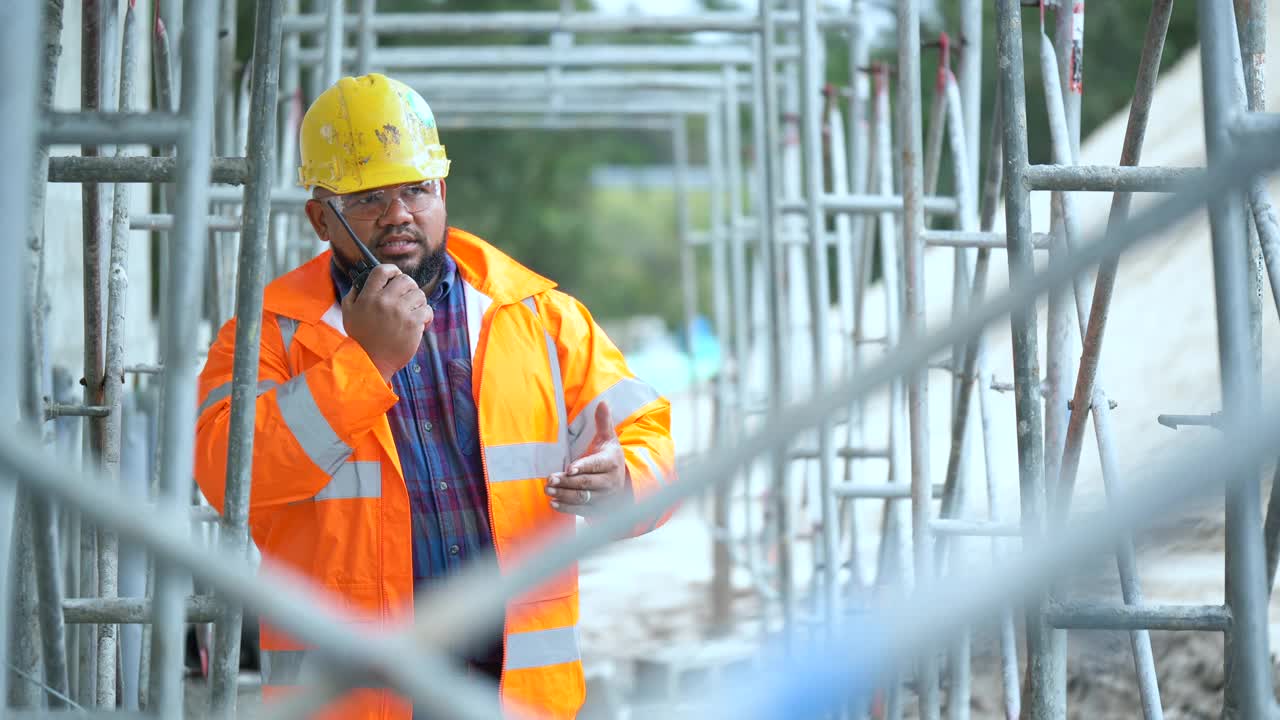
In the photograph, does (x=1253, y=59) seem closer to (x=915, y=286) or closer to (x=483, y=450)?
(x=915, y=286)

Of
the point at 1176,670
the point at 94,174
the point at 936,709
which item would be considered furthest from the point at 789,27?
the point at 94,174

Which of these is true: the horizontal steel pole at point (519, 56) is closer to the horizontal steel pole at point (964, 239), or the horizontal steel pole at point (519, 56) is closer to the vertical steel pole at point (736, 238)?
the vertical steel pole at point (736, 238)

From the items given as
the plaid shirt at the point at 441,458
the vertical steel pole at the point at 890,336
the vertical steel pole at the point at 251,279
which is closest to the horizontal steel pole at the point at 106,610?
the vertical steel pole at the point at 251,279

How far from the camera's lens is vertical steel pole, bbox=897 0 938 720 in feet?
13.3

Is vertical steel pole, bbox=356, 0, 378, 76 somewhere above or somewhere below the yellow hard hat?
above

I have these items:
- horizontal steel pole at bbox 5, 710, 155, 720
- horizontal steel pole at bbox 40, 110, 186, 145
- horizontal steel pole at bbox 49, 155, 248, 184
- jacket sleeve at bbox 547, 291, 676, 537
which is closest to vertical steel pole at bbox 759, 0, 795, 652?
jacket sleeve at bbox 547, 291, 676, 537

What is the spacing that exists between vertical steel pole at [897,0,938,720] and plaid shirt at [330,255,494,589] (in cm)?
130

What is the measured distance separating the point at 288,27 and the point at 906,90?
2.96 meters

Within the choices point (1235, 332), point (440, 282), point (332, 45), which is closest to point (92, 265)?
point (440, 282)

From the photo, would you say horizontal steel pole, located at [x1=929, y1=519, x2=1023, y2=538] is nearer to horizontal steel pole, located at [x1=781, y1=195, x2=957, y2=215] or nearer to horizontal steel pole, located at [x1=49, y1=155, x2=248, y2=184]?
horizontal steel pole, located at [x1=781, y1=195, x2=957, y2=215]

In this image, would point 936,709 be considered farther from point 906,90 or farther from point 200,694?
point 200,694

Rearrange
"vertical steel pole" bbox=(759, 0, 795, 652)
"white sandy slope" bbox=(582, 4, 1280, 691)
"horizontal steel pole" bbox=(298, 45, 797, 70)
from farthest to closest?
"white sandy slope" bbox=(582, 4, 1280, 691) < "horizontal steel pole" bbox=(298, 45, 797, 70) < "vertical steel pole" bbox=(759, 0, 795, 652)

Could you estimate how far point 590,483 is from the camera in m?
3.08

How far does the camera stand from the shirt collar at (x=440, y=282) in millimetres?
3402
